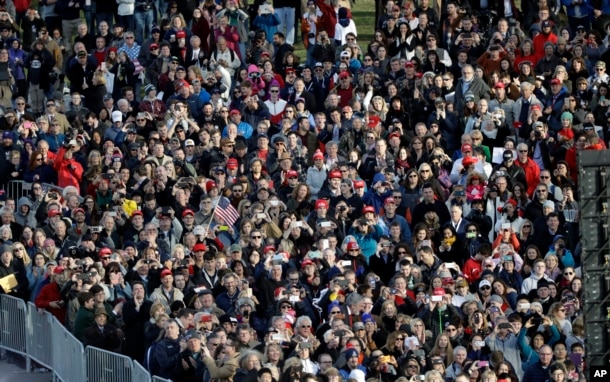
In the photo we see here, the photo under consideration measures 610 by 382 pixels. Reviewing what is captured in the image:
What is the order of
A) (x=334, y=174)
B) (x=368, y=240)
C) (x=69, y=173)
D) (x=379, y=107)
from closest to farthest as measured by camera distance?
(x=368, y=240) < (x=334, y=174) < (x=69, y=173) < (x=379, y=107)

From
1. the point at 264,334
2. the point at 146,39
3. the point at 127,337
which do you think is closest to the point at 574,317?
the point at 264,334

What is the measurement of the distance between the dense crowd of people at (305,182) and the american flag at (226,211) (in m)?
0.03

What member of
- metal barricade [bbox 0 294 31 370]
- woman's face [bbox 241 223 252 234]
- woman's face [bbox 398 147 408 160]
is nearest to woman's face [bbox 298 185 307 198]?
woman's face [bbox 241 223 252 234]

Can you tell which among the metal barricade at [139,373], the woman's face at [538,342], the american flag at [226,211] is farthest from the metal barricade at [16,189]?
the woman's face at [538,342]

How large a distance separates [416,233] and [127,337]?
15.7ft

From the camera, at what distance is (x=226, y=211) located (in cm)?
2786

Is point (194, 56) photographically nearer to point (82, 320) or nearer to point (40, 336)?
point (40, 336)

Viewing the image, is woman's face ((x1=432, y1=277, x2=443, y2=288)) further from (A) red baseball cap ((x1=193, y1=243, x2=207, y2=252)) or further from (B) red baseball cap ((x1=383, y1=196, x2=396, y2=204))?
(A) red baseball cap ((x1=193, y1=243, x2=207, y2=252))

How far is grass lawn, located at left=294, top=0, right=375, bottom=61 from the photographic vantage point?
39031 millimetres

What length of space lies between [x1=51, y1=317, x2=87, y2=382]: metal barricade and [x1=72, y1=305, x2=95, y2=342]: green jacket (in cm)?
22

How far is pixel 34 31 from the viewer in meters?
36.2

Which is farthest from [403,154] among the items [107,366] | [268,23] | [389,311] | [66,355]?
[107,366]

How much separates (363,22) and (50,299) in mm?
16837

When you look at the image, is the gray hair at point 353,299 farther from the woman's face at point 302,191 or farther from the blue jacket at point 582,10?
the blue jacket at point 582,10
